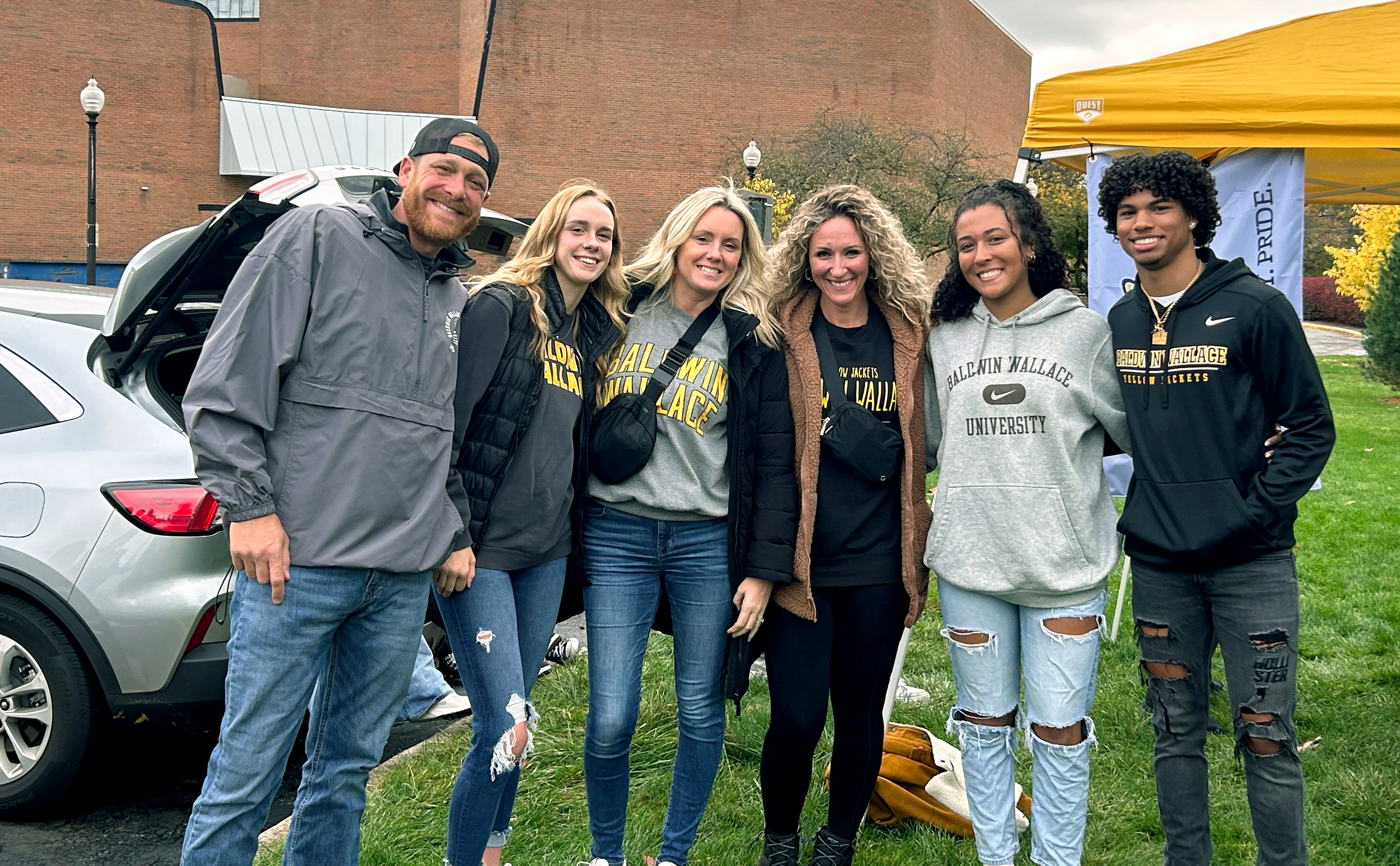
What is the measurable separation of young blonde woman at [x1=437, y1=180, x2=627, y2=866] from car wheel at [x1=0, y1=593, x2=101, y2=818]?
1462 mm

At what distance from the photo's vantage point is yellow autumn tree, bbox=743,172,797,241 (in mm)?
29859

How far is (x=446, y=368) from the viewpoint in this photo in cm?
260

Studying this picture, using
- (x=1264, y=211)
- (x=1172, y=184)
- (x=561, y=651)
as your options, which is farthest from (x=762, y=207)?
(x=1172, y=184)

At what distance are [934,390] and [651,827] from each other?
5.64ft

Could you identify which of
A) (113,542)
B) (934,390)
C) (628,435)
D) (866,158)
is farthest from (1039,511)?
(866,158)

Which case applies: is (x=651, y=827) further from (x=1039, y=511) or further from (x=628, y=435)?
(x=1039, y=511)

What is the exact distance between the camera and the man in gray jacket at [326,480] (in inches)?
91.2

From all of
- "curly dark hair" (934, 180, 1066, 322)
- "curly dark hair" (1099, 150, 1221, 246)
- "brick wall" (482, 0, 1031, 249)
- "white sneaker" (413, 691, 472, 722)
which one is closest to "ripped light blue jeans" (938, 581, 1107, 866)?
"curly dark hair" (934, 180, 1066, 322)

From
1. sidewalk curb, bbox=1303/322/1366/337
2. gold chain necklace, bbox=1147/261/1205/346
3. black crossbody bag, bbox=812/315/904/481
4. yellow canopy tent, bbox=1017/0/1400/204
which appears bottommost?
black crossbody bag, bbox=812/315/904/481

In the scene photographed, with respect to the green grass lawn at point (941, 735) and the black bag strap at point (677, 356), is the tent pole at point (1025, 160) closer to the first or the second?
the black bag strap at point (677, 356)

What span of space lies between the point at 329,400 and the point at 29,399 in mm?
1857

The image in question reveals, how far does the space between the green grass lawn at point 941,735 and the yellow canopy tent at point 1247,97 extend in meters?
2.27

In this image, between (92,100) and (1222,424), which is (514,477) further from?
(92,100)

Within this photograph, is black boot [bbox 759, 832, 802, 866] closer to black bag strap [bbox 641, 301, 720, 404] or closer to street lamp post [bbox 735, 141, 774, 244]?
black bag strap [bbox 641, 301, 720, 404]
